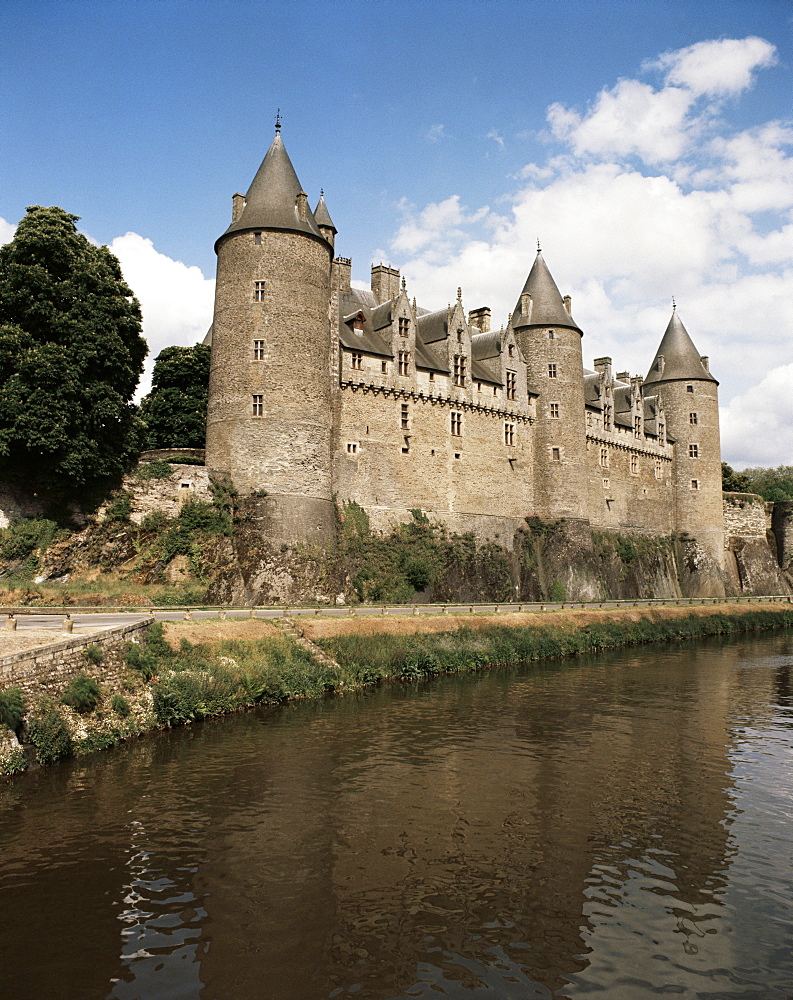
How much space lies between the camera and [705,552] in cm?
6059

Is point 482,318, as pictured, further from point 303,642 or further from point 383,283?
point 303,642

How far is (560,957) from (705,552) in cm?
5762

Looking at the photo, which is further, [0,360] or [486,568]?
[486,568]

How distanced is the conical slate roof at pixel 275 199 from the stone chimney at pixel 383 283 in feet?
33.0

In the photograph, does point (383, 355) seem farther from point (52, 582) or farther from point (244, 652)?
point (244, 652)

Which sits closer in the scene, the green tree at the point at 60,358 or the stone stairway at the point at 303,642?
the stone stairway at the point at 303,642

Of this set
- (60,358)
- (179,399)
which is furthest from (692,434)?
(60,358)

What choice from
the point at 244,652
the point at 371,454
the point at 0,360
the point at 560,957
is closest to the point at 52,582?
the point at 0,360

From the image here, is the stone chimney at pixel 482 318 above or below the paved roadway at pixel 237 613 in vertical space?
above

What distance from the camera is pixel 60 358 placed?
1069 inches

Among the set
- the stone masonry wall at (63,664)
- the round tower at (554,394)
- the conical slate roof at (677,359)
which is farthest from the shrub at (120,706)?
the conical slate roof at (677,359)

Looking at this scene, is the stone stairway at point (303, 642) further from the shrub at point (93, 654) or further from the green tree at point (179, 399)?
the green tree at point (179, 399)

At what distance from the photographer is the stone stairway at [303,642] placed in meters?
22.4

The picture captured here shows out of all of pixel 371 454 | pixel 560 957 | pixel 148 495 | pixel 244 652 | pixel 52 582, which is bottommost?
pixel 560 957
